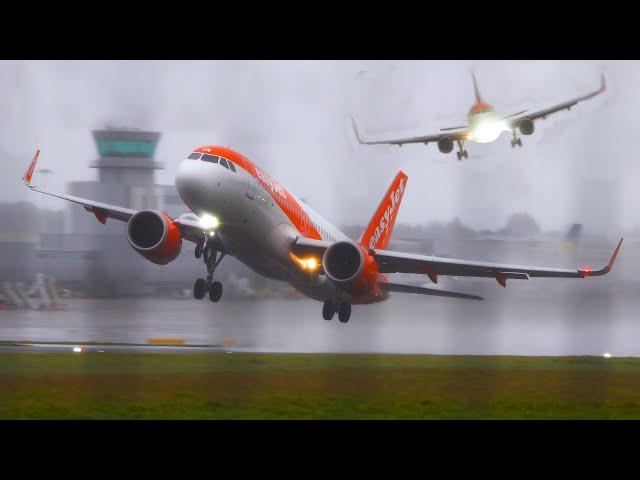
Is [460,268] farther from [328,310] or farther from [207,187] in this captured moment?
[207,187]

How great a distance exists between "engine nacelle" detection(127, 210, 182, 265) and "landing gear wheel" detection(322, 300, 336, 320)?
22.9ft

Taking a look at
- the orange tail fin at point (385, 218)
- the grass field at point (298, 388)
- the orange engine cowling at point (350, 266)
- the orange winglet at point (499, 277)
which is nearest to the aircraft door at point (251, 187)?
the orange engine cowling at point (350, 266)

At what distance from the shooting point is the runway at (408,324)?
3450 cm

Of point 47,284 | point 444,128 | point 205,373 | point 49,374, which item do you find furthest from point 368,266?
point 47,284

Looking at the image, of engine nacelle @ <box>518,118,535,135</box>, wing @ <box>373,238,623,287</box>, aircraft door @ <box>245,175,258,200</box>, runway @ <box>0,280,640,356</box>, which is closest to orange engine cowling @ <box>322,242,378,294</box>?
wing @ <box>373,238,623,287</box>

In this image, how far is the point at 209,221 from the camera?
2916cm

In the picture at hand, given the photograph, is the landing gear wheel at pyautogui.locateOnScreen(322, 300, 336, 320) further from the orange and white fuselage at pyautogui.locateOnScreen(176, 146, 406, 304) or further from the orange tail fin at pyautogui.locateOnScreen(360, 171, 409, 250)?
the orange tail fin at pyautogui.locateOnScreen(360, 171, 409, 250)

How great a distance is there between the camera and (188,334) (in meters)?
36.9

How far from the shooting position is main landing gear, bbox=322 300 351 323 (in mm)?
35844

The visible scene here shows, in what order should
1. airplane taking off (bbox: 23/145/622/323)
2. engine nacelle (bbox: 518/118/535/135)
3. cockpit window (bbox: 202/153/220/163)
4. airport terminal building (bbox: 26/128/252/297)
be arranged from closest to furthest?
cockpit window (bbox: 202/153/220/163)
airplane taking off (bbox: 23/145/622/323)
engine nacelle (bbox: 518/118/535/135)
airport terminal building (bbox: 26/128/252/297)

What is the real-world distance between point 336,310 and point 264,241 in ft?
20.7

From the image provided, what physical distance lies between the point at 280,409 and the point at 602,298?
73.3 feet

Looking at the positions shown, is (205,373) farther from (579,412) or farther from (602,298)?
(602,298)

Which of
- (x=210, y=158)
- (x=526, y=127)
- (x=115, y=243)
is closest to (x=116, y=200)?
(x=115, y=243)
